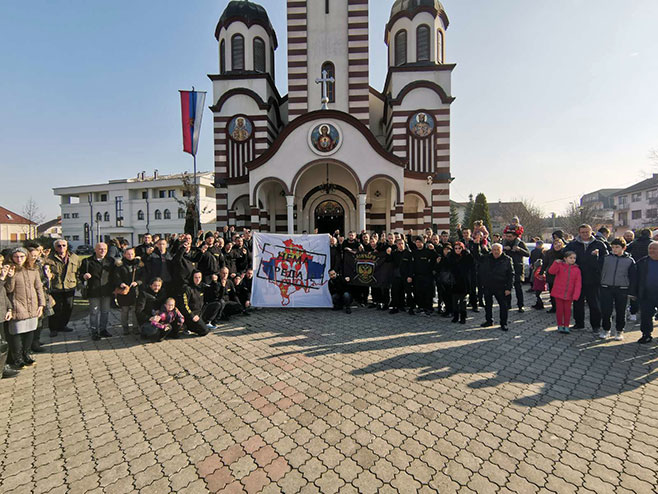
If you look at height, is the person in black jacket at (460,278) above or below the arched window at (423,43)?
below

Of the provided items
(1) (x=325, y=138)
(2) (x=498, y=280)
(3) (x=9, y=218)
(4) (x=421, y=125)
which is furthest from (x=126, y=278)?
(3) (x=9, y=218)

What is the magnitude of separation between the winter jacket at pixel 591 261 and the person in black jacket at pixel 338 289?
5.19m

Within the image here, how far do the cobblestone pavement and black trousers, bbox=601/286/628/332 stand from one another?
54 centimetres

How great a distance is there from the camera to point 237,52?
66.7 feet

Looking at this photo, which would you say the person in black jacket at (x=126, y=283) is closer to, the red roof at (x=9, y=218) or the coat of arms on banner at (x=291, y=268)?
the coat of arms on banner at (x=291, y=268)

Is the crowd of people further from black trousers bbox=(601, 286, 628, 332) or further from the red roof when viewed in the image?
the red roof

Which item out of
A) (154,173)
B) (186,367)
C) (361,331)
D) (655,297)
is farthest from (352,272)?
(154,173)

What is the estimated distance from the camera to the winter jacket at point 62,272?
691 centimetres

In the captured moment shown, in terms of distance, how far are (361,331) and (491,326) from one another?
2961 mm

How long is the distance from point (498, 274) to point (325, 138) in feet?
34.6

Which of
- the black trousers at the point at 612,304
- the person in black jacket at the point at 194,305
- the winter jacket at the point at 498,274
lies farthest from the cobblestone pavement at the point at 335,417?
the winter jacket at the point at 498,274

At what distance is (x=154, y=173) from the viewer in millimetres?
53125

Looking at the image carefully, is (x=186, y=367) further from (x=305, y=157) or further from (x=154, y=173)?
(x=154, y=173)

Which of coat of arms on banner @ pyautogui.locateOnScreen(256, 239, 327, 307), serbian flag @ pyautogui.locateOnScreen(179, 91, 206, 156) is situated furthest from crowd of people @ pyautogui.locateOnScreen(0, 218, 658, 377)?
serbian flag @ pyautogui.locateOnScreen(179, 91, 206, 156)
